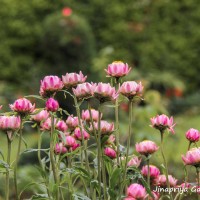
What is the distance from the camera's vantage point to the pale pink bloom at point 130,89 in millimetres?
1409

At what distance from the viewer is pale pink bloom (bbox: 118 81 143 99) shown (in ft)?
4.62

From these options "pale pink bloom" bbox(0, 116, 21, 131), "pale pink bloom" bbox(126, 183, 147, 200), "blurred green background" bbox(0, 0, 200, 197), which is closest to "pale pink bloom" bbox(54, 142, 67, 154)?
"pale pink bloom" bbox(0, 116, 21, 131)

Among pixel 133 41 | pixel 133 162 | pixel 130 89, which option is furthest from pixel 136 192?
pixel 133 41

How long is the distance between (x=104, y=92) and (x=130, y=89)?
0.29 feet

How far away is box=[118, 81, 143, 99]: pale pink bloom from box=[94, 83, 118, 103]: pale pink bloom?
5 cm

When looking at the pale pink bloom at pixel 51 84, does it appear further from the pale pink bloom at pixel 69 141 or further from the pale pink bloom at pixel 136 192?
the pale pink bloom at pixel 136 192

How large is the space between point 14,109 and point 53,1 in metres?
8.77

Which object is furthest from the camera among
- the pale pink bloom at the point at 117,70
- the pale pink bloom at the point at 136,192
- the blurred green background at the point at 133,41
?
the blurred green background at the point at 133,41

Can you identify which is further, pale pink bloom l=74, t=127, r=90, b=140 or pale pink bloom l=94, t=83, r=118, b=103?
pale pink bloom l=74, t=127, r=90, b=140

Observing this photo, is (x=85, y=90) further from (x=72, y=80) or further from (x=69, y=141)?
(x=69, y=141)

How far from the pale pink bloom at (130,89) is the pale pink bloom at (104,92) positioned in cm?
5

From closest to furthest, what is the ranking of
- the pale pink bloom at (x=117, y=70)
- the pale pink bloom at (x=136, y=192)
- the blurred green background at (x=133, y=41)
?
the pale pink bloom at (x=136, y=192)
the pale pink bloom at (x=117, y=70)
the blurred green background at (x=133, y=41)

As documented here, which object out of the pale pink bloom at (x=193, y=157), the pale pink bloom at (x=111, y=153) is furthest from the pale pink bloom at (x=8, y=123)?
the pale pink bloom at (x=193, y=157)

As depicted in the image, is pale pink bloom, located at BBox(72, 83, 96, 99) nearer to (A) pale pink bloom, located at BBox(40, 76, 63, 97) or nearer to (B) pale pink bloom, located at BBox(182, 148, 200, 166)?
(A) pale pink bloom, located at BBox(40, 76, 63, 97)
